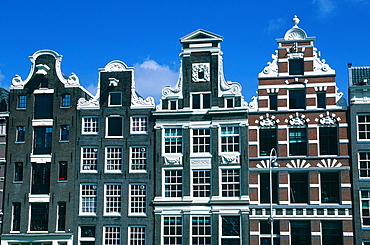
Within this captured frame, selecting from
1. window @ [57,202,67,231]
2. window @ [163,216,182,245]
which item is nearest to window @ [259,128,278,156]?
window @ [163,216,182,245]

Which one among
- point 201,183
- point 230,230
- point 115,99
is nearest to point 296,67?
point 201,183

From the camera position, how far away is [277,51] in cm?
3766

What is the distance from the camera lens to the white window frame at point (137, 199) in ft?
125

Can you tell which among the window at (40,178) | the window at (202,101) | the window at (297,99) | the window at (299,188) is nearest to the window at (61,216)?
the window at (40,178)

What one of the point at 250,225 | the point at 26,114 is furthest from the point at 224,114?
the point at 26,114

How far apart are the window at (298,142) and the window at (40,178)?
1772 centimetres

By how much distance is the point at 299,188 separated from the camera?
3638 cm

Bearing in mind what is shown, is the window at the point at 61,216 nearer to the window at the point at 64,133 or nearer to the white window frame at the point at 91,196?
the white window frame at the point at 91,196

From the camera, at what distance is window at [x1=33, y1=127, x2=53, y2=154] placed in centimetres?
3952

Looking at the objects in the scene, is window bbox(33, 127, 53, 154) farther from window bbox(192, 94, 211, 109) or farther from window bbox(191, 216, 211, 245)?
window bbox(191, 216, 211, 245)

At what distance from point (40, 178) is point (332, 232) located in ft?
69.2

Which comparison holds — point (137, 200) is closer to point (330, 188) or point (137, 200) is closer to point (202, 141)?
point (202, 141)

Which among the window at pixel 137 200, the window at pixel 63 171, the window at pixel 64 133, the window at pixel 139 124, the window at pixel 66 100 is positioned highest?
the window at pixel 66 100

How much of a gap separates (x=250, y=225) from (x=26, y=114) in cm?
1848
